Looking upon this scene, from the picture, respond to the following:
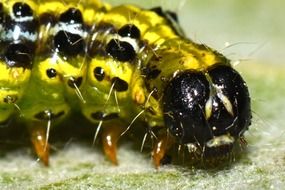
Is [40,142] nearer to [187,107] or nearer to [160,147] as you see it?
[160,147]

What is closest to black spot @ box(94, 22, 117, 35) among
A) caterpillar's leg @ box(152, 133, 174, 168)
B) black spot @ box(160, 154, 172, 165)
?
caterpillar's leg @ box(152, 133, 174, 168)

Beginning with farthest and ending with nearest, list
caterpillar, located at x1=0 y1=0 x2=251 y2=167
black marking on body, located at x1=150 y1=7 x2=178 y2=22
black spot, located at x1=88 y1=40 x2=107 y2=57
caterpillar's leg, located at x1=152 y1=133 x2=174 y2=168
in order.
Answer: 1. black marking on body, located at x1=150 y1=7 x2=178 y2=22
2. black spot, located at x1=88 y1=40 x2=107 y2=57
3. caterpillar's leg, located at x1=152 y1=133 x2=174 y2=168
4. caterpillar, located at x1=0 y1=0 x2=251 y2=167

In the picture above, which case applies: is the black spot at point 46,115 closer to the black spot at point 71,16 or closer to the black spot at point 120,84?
the black spot at point 120,84

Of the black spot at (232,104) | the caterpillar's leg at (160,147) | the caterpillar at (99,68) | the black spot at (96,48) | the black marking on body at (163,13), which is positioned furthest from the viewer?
the black marking on body at (163,13)

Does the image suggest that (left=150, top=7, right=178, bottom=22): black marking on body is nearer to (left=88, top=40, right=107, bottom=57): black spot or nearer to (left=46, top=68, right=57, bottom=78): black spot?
(left=88, top=40, right=107, bottom=57): black spot

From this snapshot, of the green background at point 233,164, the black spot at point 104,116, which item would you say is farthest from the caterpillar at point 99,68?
the green background at point 233,164

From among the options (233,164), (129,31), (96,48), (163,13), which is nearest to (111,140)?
(96,48)

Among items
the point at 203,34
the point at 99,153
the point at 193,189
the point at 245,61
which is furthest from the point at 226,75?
the point at 203,34
